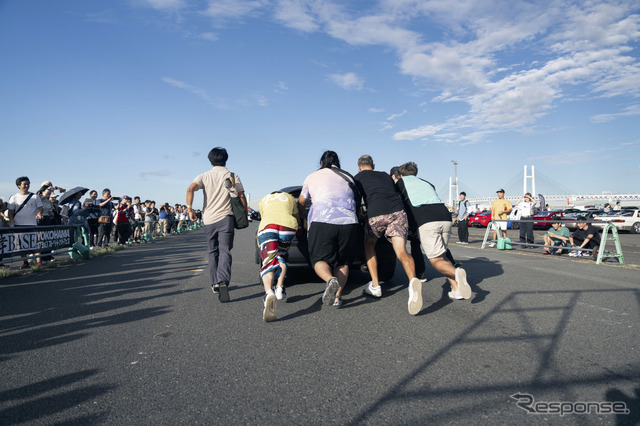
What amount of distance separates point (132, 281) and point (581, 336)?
643 cm

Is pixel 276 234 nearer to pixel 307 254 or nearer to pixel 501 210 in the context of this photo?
pixel 307 254

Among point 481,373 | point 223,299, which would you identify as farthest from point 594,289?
point 223,299

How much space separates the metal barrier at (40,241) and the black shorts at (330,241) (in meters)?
6.76

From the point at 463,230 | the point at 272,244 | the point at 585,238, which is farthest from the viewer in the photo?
the point at 463,230

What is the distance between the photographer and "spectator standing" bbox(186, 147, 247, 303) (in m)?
5.11

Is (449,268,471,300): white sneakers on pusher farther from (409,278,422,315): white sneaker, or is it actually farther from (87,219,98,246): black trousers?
(87,219,98,246): black trousers

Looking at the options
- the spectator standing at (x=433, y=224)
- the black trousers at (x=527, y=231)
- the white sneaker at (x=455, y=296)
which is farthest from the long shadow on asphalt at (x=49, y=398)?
the black trousers at (x=527, y=231)

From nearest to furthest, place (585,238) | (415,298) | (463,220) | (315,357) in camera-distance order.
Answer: (315,357), (415,298), (585,238), (463,220)

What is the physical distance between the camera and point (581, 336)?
3.54 m

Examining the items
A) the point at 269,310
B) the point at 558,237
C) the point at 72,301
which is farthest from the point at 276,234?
the point at 558,237

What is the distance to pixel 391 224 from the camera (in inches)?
185

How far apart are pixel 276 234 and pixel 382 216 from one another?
1.23 metres

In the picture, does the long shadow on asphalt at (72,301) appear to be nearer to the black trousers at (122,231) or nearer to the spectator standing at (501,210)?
the black trousers at (122,231)

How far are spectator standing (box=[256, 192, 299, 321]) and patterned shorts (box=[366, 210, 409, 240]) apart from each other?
3.08ft
